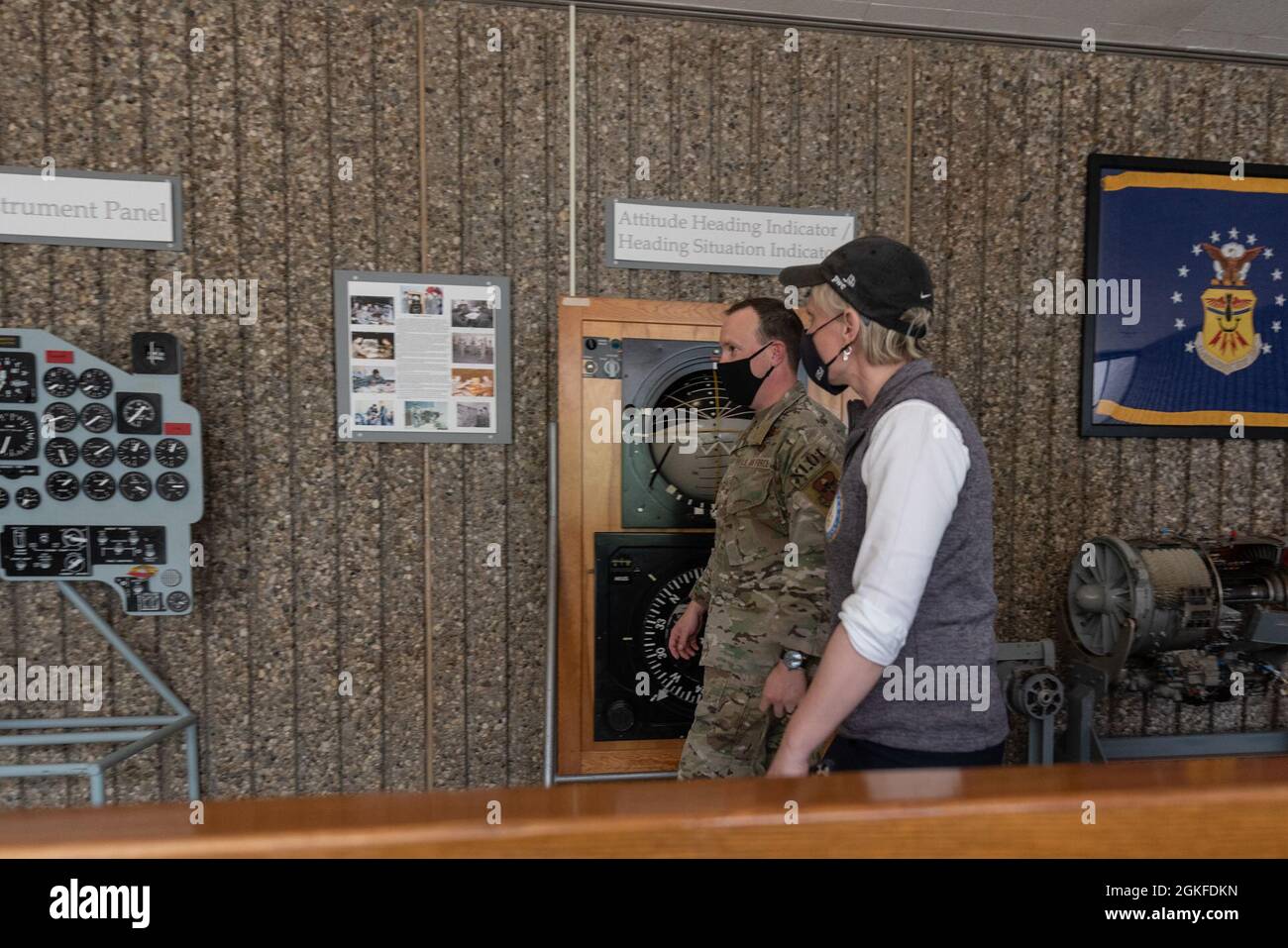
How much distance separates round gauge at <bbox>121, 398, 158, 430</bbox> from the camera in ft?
Answer: 7.73

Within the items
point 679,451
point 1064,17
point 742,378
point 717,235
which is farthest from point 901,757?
point 1064,17

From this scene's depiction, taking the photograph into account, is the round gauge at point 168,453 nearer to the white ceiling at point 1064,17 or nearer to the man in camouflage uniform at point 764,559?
the man in camouflage uniform at point 764,559

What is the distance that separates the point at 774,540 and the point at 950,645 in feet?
2.38

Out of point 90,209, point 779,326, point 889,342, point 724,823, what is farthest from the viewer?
point 90,209

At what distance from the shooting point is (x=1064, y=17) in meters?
2.91

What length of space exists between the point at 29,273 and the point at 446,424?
1.49 m

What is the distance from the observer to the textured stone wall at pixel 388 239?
260 cm

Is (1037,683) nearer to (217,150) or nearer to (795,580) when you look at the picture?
(795,580)

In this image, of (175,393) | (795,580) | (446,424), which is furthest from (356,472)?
(795,580)

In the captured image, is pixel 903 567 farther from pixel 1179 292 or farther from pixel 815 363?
pixel 1179 292

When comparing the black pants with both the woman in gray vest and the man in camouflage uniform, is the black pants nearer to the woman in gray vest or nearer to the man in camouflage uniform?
the woman in gray vest

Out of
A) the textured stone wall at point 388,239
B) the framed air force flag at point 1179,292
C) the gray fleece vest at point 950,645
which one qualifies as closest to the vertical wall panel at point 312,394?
the textured stone wall at point 388,239

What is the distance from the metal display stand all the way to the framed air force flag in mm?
3588

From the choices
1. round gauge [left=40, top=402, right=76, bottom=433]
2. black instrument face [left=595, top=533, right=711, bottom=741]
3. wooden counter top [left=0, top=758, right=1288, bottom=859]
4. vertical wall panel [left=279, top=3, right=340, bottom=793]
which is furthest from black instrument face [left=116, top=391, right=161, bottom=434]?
wooden counter top [left=0, top=758, right=1288, bottom=859]
